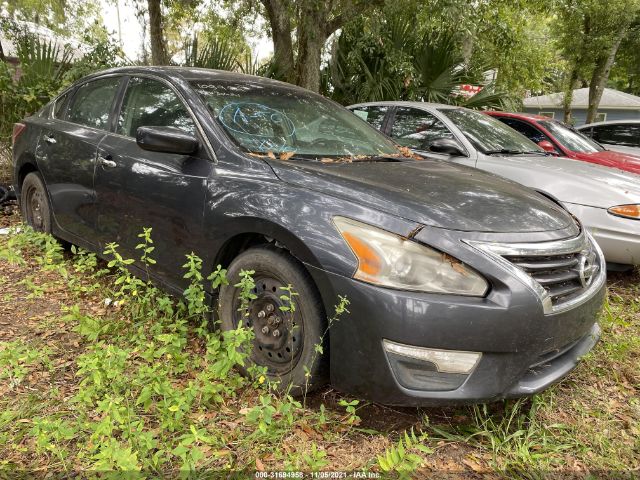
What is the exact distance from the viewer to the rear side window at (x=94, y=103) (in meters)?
3.39

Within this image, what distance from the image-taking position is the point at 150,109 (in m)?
3.08

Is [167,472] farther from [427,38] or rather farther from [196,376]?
[427,38]

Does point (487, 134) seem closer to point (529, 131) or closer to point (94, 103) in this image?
point (529, 131)

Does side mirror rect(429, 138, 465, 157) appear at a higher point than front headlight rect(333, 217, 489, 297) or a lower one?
higher

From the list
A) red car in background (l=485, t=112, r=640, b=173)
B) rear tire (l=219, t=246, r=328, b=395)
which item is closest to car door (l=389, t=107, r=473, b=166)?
red car in background (l=485, t=112, r=640, b=173)

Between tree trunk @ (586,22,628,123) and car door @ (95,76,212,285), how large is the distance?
18054 mm

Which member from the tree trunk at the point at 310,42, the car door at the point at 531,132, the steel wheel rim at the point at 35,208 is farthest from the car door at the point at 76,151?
the car door at the point at 531,132

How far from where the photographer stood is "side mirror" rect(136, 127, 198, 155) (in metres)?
2.46

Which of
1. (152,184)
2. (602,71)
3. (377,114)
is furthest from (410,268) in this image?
(602,71)

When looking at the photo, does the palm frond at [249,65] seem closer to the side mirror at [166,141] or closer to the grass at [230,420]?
the side mirror at [166,141]

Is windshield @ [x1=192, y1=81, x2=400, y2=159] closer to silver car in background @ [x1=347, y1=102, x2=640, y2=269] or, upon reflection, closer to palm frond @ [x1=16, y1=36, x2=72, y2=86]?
silver car in background @ [x1=347, y1=102, x2=640, y2=269]

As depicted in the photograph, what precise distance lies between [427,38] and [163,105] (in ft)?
20.8

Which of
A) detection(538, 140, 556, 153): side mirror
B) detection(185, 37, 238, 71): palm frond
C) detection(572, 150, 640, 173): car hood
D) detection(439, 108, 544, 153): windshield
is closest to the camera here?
detection(439, 108, 544, 153): windshield

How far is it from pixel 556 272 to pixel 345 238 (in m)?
0.93
